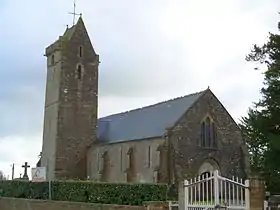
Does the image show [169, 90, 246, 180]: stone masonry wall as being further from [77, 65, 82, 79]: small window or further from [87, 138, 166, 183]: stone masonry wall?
[77, 65, 82, 79]: small window

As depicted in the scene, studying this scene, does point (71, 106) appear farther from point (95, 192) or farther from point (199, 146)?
point (95, 192)

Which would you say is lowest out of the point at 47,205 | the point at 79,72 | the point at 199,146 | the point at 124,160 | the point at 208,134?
the point at 47,205

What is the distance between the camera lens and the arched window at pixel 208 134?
46750mm

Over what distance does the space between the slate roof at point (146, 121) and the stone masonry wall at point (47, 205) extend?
16.0 meters

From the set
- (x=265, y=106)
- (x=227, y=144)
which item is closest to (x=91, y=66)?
(x=227, y=144)

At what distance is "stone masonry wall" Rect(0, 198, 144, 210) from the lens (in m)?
24.4

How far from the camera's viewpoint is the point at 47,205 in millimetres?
28734

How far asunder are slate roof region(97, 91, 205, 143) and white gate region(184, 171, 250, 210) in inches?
1118

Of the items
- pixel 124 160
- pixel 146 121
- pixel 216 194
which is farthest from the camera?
pixel 146 121

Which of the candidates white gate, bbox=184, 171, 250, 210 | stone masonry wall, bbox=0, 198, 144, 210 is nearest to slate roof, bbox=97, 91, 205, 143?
stone masonry wall, bbox=0, 198, 144, 210

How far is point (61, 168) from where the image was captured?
52.9 m

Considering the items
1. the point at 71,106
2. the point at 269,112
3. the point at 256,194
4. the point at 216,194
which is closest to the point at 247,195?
the point at 256,194

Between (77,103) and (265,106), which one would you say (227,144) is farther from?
(265,106)

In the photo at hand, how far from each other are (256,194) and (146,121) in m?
→ 35.6
